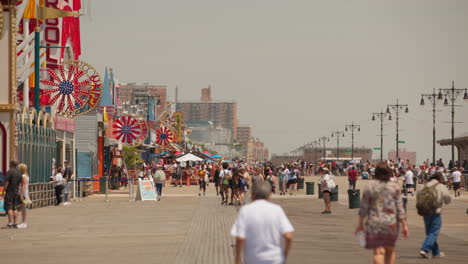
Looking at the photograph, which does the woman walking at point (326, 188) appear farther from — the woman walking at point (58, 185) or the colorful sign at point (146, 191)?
the colorful sign at point (146, 191)

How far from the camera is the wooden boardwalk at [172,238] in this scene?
1570 centimetres

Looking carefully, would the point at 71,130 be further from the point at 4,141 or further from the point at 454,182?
the point at 454,182

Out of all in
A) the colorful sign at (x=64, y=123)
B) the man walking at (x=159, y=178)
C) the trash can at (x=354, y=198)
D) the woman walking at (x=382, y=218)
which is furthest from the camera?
the man walking at (x=159, y=178)

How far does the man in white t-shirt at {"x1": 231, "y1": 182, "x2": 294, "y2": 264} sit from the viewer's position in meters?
8.60

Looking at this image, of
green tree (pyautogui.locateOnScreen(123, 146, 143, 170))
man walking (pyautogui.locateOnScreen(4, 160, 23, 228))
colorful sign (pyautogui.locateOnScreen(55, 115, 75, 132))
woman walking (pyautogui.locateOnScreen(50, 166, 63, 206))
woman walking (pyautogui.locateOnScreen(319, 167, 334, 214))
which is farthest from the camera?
green tree (pyautogui.locateOnScreen(123, 146, 143, 170))

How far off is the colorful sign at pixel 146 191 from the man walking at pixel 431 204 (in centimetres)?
2478

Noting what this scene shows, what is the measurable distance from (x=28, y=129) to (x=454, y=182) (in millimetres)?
21616

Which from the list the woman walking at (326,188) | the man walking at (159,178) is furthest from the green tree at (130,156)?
the woman walking at (326,188)

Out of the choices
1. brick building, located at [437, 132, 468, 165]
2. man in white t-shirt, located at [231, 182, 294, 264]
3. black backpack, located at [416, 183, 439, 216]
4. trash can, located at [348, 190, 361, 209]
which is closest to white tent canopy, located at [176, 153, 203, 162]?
brick building, located at [437, 132, 468, 165]

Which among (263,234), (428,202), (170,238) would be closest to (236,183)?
(170,238)

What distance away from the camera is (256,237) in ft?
28.2

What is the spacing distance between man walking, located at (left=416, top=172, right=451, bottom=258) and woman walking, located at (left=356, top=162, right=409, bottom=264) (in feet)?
12.4

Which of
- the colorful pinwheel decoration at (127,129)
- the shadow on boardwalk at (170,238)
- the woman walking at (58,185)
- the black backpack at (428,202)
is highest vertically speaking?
the colorful pinwheel decoration at (127,129)

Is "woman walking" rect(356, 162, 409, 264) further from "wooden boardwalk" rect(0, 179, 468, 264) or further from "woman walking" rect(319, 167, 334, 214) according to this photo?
"woman walking" rect(319, 167, 334, 214)
